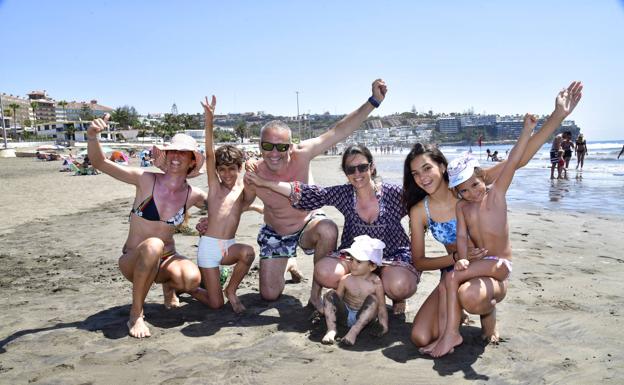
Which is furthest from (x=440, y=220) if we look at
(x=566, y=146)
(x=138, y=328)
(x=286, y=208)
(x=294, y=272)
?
(x=566, y=146)

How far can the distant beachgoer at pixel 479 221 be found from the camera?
3498mm

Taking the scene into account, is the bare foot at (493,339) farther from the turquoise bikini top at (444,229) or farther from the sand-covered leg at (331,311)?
the sand-covered leg at (331,311)

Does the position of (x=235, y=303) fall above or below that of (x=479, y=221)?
below

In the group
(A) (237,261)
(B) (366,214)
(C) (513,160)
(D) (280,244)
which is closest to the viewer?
(C) (513,160)

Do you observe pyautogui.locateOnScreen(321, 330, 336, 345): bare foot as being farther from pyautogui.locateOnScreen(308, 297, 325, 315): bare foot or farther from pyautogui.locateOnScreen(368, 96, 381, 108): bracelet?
pyautogui.locateOnScreen(368, 96, 381, 108): bracelet

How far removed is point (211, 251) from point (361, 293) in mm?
1534

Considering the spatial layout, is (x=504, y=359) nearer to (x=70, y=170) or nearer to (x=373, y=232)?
(x=373, y=232)

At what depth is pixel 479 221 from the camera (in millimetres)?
3578

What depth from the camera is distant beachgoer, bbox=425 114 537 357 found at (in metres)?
3.50

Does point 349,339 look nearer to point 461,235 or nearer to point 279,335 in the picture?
point 279,335

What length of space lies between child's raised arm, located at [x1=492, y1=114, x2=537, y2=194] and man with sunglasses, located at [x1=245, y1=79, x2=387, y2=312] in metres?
1.65

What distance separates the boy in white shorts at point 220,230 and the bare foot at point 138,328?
0.77 m

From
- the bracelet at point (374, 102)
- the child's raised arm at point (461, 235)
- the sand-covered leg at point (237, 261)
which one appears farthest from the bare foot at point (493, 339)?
the bracelet at point (374, 102)

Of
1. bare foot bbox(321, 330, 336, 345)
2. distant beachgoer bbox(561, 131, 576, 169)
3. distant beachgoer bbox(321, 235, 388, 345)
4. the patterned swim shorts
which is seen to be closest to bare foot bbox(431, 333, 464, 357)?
distant beachgoer bbox(321, 235, 388, 345)
